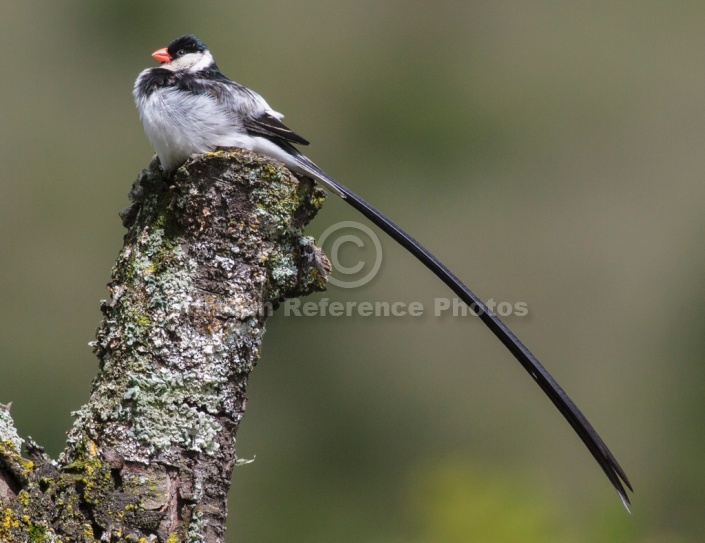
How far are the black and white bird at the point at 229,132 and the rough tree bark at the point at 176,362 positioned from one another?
0.72 feet

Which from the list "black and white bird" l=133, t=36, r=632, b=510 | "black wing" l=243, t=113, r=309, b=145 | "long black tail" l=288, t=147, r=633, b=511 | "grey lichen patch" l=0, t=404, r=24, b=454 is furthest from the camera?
"black wing" l=243, t=113, r=309, b=145

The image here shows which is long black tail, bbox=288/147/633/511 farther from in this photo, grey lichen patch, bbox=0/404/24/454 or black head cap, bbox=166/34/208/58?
grey lichen patch, bbox=0/404/24/454

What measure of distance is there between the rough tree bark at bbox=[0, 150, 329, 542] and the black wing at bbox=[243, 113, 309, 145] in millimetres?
370

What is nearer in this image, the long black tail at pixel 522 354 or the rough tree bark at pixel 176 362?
the rough tree bark at pixel 176 362

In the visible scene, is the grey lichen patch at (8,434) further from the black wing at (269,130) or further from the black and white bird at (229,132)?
the black wing at (269,130)

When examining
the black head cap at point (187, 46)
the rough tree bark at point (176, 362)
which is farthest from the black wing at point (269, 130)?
the black head cap at point (187, 46)

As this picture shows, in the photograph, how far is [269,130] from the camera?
68.0 inches

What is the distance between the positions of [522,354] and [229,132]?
768 millimetres

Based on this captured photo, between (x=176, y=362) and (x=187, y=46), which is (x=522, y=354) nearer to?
(x=176, y=362)

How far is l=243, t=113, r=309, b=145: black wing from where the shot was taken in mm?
1720

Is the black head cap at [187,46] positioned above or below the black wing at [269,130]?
above

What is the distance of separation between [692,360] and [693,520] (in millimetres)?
688

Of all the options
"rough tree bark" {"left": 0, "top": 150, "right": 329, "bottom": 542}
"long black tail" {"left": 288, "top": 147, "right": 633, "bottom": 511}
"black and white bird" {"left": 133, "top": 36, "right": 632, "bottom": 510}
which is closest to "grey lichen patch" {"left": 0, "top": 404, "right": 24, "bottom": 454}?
"rough tree bark" {"left": 0, "top": 150, "right": 329, "bottom": 542}

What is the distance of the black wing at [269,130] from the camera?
1.72m
